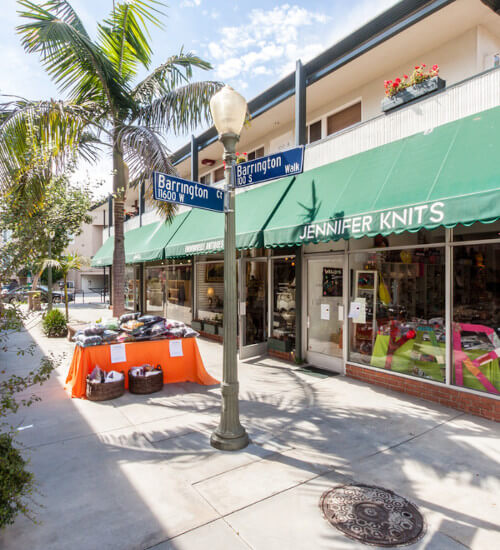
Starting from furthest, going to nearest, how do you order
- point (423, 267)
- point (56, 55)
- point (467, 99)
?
point (56, 55) → point (423, 267) → point (467, 99)

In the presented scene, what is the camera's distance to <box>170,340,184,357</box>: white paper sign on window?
6682 mm

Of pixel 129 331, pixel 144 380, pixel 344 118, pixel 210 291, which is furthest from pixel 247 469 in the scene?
pixel 344 118

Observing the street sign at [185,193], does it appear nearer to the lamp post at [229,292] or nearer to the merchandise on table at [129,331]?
the lamp post at [229,292]

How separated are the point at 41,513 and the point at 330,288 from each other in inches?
233

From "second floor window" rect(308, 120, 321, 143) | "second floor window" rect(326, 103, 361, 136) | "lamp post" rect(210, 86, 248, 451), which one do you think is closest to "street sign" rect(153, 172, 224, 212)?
"lamp post" rect(210, 86, 248, 451)

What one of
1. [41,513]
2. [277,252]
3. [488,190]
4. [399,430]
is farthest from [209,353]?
[488,190]

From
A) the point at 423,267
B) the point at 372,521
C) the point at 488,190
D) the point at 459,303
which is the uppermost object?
the point at 488,190

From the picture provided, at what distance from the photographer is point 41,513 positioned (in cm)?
302

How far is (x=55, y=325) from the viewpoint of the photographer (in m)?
11.7

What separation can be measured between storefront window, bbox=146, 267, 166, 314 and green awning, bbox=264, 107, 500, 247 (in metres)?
8.99

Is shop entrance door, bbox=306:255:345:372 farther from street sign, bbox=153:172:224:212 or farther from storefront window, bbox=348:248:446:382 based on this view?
street sign, bbox=153:172:224:212

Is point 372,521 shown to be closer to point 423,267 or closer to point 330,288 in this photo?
point 423,267

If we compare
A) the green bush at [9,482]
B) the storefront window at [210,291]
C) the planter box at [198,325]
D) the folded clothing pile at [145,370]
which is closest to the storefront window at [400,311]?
the folded clothing pile at [145,370]

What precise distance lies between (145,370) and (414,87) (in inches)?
257
